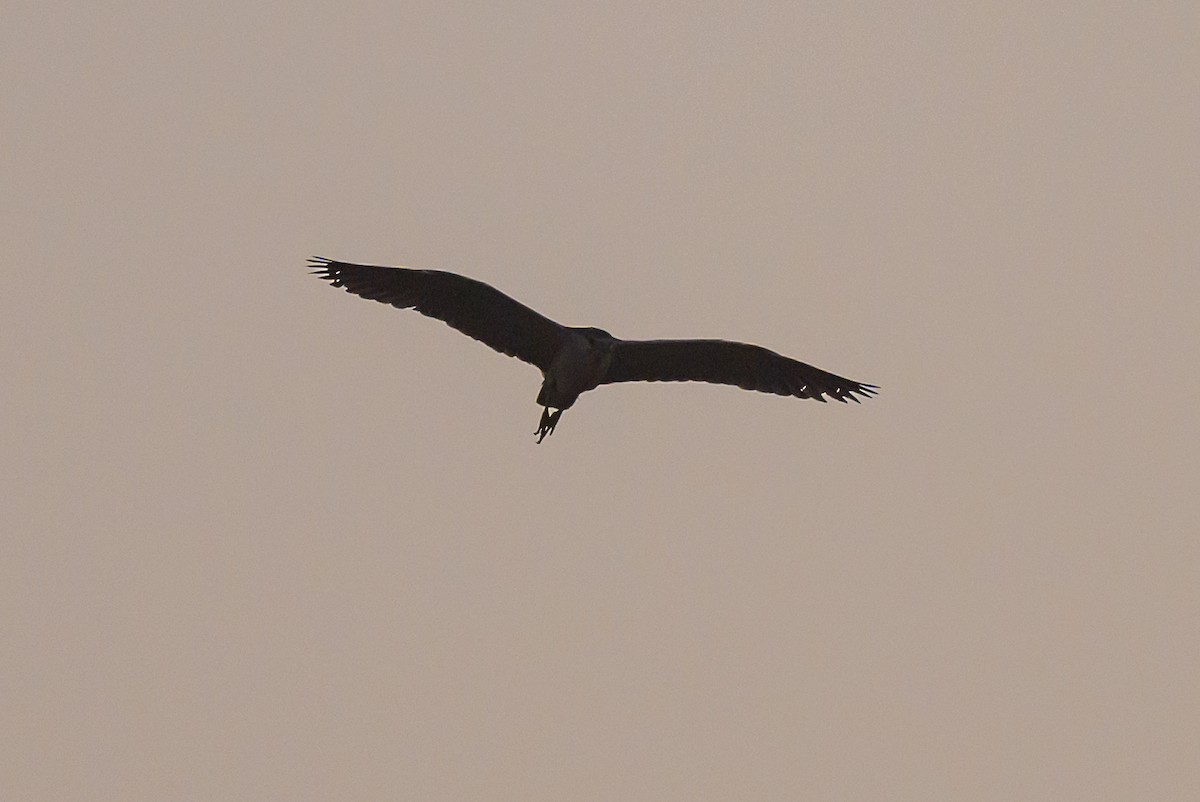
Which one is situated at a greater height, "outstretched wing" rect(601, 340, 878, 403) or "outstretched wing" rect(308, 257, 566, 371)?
"outstretched wing" rect(601, 340, 878, 403)

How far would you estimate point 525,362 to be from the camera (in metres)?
17.8

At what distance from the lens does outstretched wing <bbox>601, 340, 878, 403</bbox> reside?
1788 centimetres

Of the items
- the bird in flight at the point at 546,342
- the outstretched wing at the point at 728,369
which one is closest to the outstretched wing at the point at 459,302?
the bird in flight at the point at 546,342

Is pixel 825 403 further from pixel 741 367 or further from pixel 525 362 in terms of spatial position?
pixel 525 362

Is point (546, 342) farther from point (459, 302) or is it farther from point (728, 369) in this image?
point (728, 369)

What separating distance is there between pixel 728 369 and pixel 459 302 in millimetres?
3286

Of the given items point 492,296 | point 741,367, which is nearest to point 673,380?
point 741,367

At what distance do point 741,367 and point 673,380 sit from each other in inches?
31.5

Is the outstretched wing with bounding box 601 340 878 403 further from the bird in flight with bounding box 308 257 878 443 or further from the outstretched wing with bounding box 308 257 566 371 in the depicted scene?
the outstretched wing with bounding box 308 257 566 371

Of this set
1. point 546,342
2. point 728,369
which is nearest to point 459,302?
point 546,342

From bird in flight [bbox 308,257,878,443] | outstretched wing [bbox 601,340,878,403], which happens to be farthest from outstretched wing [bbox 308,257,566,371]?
outstretched wing [bbox 601,340,878,403]

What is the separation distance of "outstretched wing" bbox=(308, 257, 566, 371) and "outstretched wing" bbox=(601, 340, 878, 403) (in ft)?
2.97

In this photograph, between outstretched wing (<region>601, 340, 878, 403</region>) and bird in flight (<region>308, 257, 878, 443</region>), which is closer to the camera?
bird in flight (<region>308, 257, 878, 443</region>)

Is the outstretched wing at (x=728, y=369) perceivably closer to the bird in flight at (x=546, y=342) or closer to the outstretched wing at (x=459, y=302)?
the bird in flight at (x=546, y=342)
